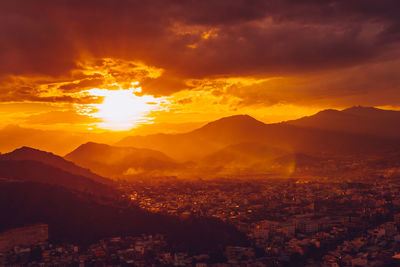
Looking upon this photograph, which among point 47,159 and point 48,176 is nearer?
point 48,176

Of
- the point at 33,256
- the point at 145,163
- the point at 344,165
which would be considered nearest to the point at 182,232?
the point at 33,256

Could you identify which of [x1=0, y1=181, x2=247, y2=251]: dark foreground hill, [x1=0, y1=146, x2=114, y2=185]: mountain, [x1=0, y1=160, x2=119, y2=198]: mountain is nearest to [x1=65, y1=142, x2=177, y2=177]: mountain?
[x1=0, y1=146, x2=114, y2=185]: mountain

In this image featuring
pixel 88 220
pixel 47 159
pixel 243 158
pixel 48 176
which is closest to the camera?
pixel 88 220

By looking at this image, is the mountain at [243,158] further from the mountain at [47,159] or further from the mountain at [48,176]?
the mountain at [48,176]

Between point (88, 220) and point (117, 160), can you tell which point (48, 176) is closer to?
point (88, 220)

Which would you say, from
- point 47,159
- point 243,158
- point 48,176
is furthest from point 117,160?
point 48,176

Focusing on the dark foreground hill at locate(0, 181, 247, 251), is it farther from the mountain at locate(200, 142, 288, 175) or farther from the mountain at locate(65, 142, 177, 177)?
the mountain at locate(200, 142, 288, 175)

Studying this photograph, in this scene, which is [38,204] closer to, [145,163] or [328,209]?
[328,209]
